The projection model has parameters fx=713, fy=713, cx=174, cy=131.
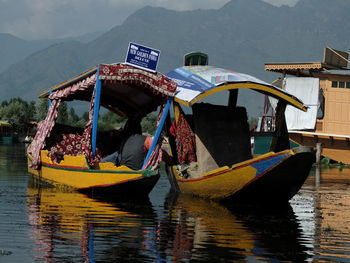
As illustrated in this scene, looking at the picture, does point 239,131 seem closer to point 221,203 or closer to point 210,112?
point 210,112

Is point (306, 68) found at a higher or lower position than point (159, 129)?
higher

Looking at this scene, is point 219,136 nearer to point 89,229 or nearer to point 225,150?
point 225,150

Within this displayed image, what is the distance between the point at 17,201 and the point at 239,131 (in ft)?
19.5

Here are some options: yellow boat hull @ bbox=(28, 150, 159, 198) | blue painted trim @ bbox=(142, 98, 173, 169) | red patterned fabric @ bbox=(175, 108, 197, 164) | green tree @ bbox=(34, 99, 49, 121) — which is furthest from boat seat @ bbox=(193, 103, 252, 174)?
green tree @ bbox=(34, 99, 49, 121)

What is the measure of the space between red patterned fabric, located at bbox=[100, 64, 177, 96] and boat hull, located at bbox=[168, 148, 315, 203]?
2.35 meters

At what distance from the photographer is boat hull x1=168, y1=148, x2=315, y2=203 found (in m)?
15.2

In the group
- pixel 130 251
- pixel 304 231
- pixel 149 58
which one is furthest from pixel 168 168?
pixel 130 251

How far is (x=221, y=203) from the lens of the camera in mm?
16703

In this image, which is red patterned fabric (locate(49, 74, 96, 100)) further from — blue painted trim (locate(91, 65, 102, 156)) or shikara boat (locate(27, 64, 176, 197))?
blue painted trim (locate(91, 65, 102, 156))

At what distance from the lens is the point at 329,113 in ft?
118

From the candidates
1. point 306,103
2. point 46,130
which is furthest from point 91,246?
point 306,103

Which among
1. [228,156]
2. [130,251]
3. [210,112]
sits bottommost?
[130,251]

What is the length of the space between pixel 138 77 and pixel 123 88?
363 cm

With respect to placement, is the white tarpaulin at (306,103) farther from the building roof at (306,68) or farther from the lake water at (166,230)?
the lake water at (166,230)
